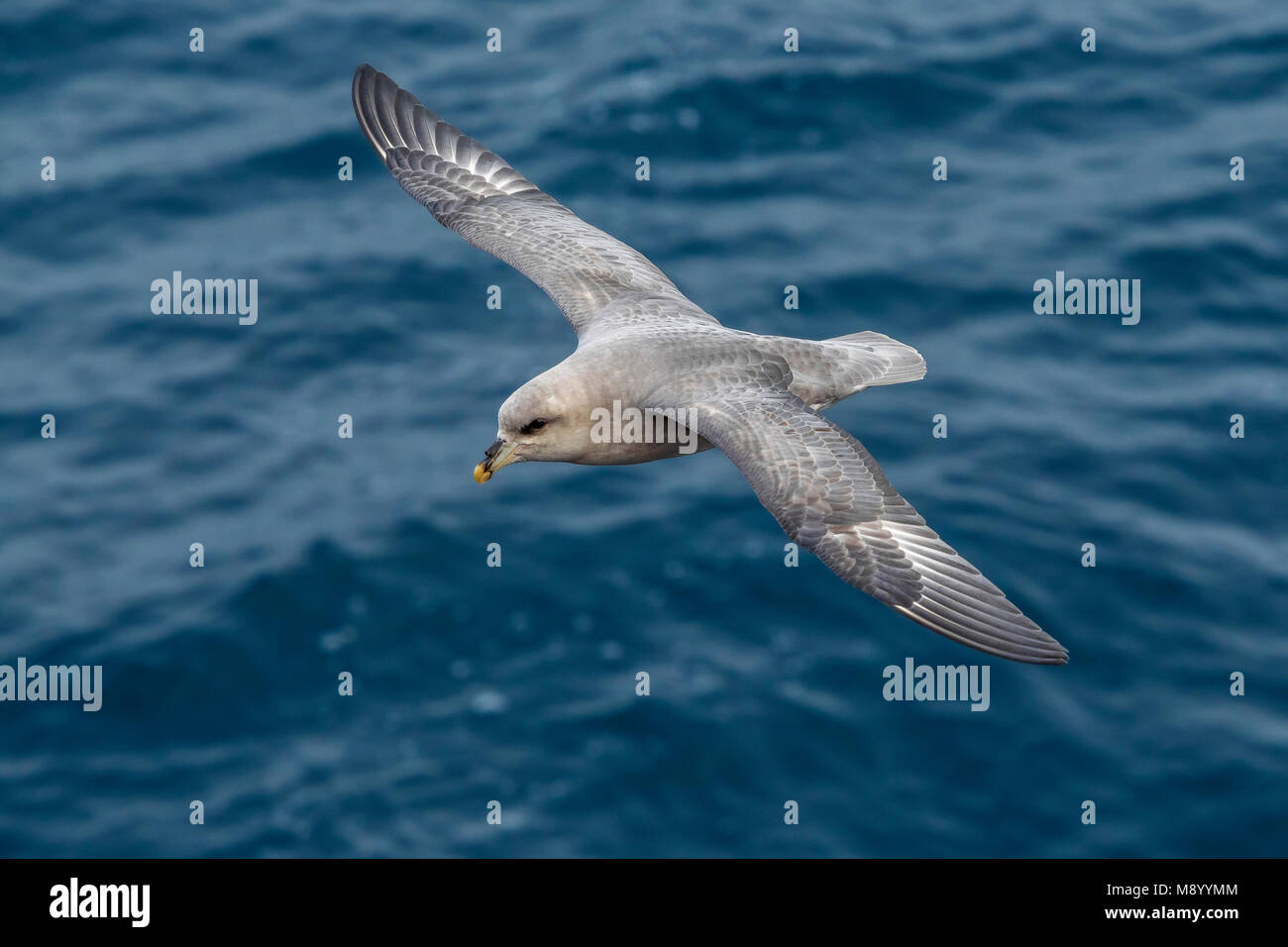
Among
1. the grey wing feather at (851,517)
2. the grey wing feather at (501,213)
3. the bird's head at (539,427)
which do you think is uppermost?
the grey wing feather at (501,213)

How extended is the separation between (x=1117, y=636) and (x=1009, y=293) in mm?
6850

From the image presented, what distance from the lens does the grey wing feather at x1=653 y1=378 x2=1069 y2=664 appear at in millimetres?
14148

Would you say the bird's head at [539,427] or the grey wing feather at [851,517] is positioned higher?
the bird's head at [539,427]

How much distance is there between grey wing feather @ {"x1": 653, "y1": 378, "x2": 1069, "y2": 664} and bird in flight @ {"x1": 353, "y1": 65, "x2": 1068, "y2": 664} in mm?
11

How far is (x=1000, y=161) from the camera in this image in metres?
31.1

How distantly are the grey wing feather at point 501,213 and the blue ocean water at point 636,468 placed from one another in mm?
7642

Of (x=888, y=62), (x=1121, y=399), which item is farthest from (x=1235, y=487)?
(x=888, y=62)

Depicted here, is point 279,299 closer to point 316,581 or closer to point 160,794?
point 316,581

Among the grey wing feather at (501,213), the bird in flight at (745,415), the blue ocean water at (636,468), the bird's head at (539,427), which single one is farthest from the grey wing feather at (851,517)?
the blue ocean water at (636,468)

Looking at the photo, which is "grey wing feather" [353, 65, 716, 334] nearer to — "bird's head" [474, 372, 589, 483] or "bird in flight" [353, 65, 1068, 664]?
"bird in flight" [353, 65, 1068, 664]

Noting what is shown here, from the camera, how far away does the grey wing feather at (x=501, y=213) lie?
1753 centimetres

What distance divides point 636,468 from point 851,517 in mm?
12743

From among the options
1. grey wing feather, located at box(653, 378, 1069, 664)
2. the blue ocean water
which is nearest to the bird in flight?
grey wing feather, located at box(653, 378, 1069, 664)

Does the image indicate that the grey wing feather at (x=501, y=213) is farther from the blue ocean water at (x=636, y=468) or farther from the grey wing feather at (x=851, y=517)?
the blue ocean water at (x=636, y=468)
